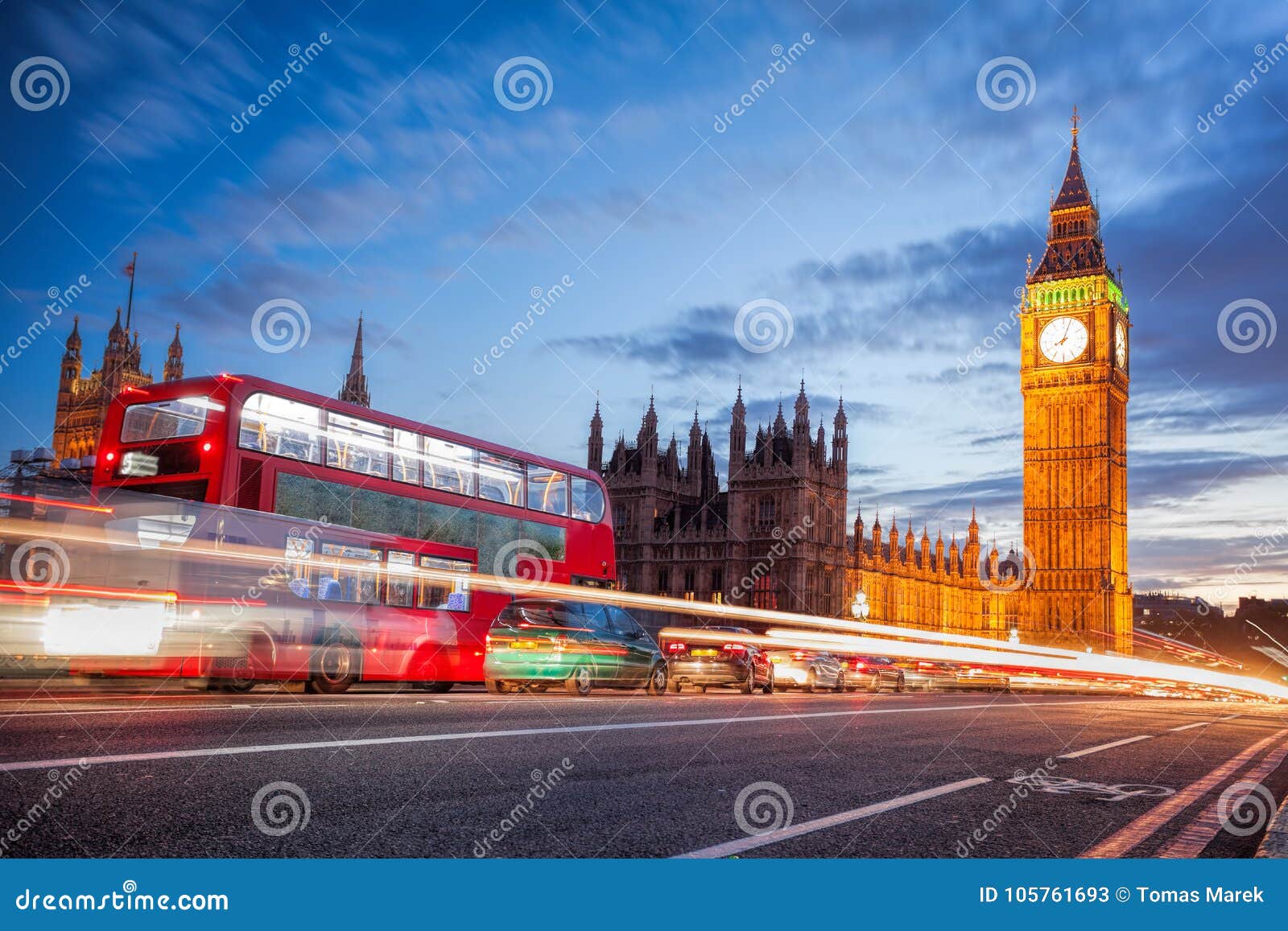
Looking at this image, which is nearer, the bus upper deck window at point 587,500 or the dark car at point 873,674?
the bus upper deck window at point 587,500

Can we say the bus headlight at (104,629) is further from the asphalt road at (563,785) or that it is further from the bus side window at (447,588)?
the bus side window at (447,588)

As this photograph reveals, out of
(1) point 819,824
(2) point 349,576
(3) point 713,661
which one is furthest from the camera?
(3) point 713,661

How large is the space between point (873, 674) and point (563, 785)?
26.0m

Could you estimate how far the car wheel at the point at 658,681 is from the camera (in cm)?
1834

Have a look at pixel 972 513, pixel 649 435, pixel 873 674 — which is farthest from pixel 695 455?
pixel 873 674

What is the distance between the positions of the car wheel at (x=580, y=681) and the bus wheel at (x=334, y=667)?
3.17 metres

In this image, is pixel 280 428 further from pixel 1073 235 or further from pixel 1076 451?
pixel 1073 235

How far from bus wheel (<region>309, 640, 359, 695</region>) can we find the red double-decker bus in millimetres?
27

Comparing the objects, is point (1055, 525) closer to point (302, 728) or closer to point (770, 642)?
point (770, 642)

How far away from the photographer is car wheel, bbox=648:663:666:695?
60.2ft

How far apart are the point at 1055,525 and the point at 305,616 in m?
91.7

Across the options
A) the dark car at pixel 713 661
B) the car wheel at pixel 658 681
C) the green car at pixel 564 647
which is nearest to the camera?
the green car at pixel 564 647

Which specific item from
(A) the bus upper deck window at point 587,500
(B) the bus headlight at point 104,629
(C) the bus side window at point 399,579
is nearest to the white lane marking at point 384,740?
(B) the bus headlight at point 104,629

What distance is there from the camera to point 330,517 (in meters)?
16.3
